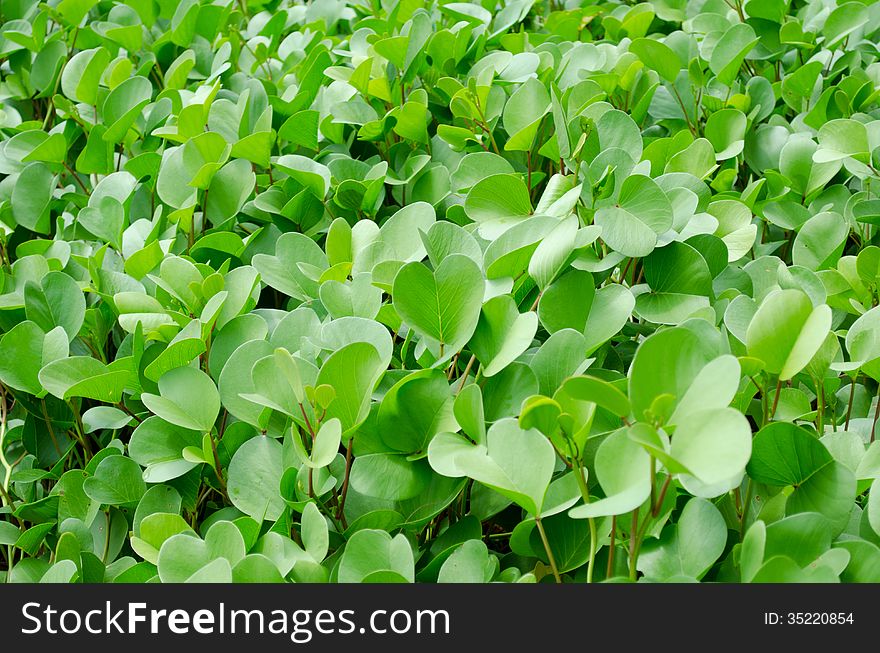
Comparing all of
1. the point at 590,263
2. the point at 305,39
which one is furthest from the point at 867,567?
the point at 305,39

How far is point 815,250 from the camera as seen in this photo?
791mm

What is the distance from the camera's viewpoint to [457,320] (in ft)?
2.10

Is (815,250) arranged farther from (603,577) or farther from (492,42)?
(492,42)

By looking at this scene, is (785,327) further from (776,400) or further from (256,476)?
(256,476)

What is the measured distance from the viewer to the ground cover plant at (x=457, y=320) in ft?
1.77

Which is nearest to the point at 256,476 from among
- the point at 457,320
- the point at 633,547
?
the point at 457,320

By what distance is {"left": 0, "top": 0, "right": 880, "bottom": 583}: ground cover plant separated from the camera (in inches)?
21.2

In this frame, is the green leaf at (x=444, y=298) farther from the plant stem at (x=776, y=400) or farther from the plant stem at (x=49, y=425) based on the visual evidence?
the plant stem at (x=49, y=425)

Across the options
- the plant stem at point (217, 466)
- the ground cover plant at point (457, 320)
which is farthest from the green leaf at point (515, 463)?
the plant stem at point (217, 466)

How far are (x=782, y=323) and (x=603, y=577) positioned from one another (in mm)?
200
